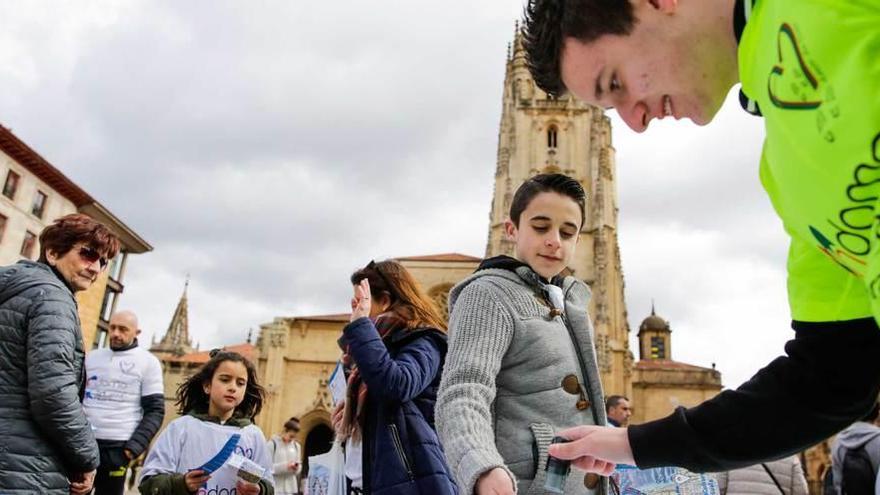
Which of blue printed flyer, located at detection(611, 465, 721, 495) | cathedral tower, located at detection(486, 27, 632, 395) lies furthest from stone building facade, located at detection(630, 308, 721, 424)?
blue printed flyer, located at detection(611, 465, 721, 495)

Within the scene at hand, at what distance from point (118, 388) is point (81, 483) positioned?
69.6 inches

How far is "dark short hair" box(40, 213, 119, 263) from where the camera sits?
3.66 metres

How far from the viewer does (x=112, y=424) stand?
4934 millimetres

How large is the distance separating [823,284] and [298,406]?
116 ft

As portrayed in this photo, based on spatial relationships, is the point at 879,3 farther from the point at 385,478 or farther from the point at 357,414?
the point at 357,414

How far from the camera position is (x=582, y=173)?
38.3 m

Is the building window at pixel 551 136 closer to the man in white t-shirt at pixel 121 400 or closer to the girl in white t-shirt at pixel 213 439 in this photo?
the man in white t-shirt at pixel 121 400

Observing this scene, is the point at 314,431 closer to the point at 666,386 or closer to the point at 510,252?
the point at 510,252

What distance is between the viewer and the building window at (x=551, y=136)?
131 ft

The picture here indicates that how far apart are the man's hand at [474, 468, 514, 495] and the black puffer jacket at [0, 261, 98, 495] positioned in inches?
94.1

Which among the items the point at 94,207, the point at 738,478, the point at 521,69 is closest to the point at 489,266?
the point at 738,478

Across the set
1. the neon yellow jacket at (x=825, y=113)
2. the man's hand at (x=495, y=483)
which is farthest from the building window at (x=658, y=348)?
the neon yellow jacket at (x=825, y=113)

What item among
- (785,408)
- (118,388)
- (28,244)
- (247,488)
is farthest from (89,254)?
(28,244)

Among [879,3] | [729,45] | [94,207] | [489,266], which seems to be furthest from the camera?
[94,207]
